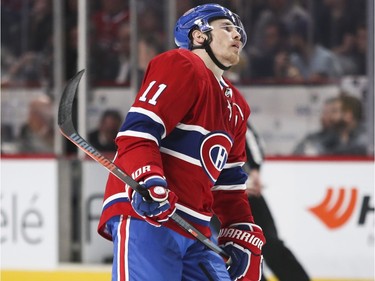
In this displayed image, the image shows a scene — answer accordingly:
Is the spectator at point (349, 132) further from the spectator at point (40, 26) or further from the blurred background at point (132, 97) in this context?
the spectator at point (40, 26)

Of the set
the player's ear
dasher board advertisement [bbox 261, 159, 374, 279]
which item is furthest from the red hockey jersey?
dasher board advertisement [bbox 261, 159, 374, 279]

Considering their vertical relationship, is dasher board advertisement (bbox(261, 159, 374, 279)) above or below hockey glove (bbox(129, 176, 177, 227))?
below

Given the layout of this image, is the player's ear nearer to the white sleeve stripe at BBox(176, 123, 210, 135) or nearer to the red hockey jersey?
the red hockey jersey

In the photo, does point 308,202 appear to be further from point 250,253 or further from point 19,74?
point 250,253

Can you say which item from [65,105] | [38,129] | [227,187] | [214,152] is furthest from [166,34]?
[65,105]

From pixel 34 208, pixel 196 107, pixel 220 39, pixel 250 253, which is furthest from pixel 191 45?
pixel 34 208

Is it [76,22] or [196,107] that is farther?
[76,22]

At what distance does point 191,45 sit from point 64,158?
3.72 metres

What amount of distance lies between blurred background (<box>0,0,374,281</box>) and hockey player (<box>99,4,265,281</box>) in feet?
9.83

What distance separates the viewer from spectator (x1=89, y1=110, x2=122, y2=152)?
696 centimetres

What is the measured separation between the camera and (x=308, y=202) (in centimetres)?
628

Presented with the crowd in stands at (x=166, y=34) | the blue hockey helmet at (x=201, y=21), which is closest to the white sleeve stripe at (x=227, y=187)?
the blue hockey helmet at (x=201, y=21)

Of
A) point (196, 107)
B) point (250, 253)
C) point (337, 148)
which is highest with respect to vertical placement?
point (196, 107)

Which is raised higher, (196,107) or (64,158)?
(196,107)
